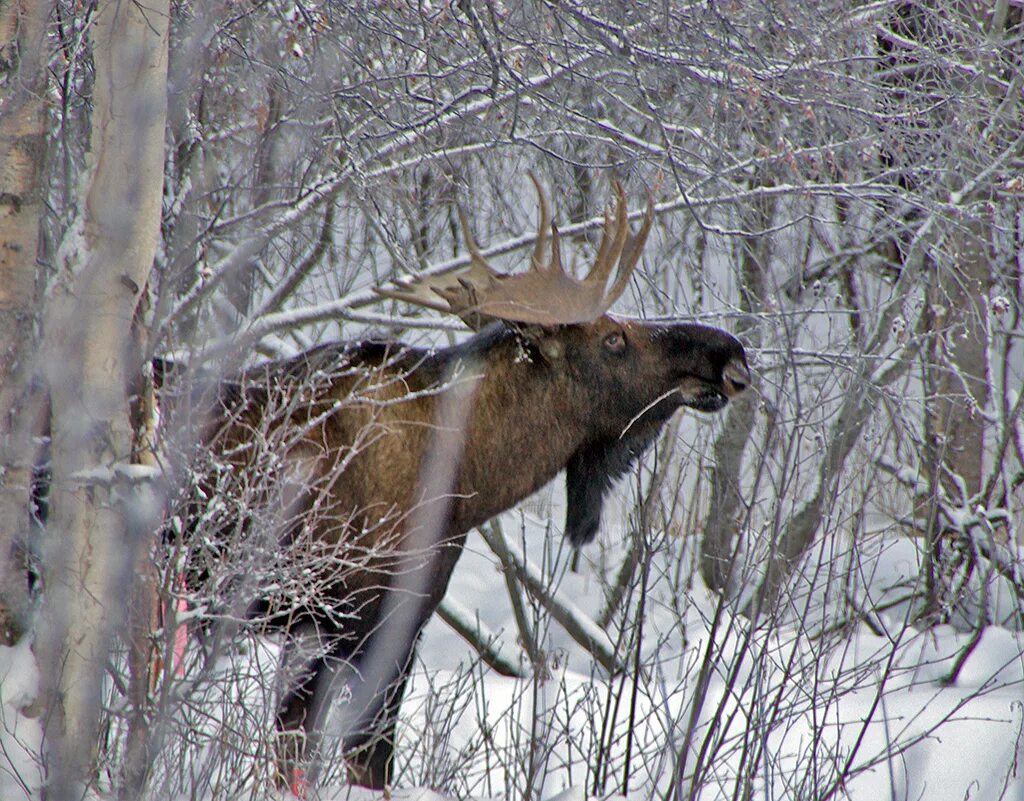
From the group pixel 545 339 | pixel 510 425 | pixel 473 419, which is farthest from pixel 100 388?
pixel 545 339

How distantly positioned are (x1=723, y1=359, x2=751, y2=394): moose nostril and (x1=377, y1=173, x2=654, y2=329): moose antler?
499mm

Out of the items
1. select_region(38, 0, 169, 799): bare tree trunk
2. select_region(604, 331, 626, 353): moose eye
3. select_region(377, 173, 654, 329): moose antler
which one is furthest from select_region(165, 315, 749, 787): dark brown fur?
select_region(38, 0, 169, 799): bare tree trunk

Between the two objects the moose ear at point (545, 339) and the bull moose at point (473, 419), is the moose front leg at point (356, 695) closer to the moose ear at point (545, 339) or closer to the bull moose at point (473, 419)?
the bull moose at point (473, 419)

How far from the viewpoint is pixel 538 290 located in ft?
14.4

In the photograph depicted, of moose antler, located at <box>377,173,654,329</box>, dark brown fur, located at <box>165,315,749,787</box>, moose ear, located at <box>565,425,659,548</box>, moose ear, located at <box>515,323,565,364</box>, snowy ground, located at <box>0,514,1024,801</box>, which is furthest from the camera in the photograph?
moose ear, located at <box>565,425,659,548</box>

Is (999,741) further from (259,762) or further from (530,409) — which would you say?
(259,762)

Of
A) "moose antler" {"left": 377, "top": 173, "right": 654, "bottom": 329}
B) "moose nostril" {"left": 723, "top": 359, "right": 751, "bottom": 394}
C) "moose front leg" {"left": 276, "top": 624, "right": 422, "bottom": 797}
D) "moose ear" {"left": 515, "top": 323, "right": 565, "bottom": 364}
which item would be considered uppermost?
"moose antler" {"left": 377, "top": 173, "right": 654, "bottom": 329}

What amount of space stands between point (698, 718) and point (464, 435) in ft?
5.31

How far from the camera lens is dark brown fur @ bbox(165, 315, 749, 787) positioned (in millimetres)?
4027

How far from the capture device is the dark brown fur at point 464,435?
159 inches

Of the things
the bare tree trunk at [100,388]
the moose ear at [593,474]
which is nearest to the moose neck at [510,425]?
the moose ear at [593,474]

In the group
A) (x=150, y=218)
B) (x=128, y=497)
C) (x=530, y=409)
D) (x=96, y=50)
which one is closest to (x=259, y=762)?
(x=128, y=497)

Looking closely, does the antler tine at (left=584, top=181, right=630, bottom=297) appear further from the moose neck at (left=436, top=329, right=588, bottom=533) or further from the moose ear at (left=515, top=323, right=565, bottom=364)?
the moose neck at (left=436, top=329, right=588, bottom=533)

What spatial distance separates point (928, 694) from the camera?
514cm
